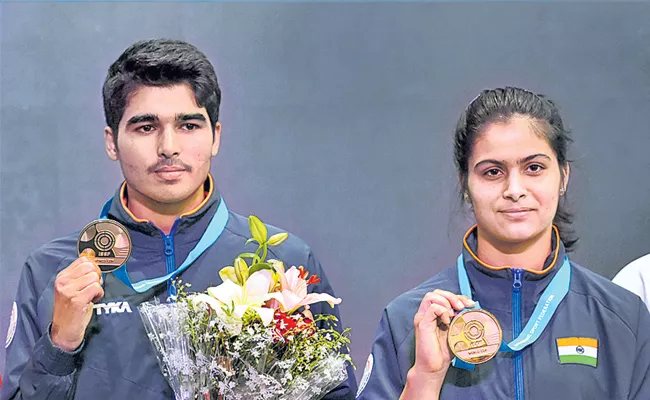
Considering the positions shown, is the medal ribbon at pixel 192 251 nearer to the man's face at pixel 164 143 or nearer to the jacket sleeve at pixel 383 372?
the man's face at pixel 164 143

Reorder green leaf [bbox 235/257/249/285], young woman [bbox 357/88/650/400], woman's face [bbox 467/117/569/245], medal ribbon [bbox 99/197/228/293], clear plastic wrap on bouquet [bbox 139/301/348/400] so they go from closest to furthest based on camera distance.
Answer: clear plastic wrap on bouquet [bbox 139/301/348/400] < green leaf [bbox 235/257/249/285] < young woman [bbox 357/88/650/400] < woman's face [bbox 467/117/569/245] < medal ribbon [bbox 99/197/228/293]

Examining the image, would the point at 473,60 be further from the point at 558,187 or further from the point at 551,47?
the point at 558,187

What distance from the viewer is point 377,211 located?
4.00m

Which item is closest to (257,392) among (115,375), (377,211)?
(115,375)

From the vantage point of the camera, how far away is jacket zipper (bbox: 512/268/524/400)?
274cm

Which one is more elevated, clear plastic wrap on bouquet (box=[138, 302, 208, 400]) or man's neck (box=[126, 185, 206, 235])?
man's neck (box=[126, 185, 206, 235])

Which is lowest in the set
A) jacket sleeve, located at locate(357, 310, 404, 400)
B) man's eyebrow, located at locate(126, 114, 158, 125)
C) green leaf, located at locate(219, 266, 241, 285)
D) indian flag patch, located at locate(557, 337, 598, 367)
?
jacket sleeve, located at locate(357, 310, 404, 400)

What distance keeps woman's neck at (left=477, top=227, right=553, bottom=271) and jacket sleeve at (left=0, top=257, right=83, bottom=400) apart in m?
1.30

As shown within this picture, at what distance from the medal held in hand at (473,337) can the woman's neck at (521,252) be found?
286 mm

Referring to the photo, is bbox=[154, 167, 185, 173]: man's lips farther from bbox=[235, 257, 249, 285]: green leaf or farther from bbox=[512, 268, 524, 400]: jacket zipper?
bbox=[512, 268, 524, 400]: jacket zipper

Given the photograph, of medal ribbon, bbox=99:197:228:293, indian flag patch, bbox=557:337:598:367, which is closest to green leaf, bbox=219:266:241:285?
medal ribbon, bbox=99:197:228:293

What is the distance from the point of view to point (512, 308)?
2852 mm

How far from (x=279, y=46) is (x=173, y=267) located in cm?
133

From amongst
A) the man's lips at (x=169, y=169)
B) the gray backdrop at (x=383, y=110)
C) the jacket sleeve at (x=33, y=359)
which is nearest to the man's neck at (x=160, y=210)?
the man's lips at (x=169, y=169)
